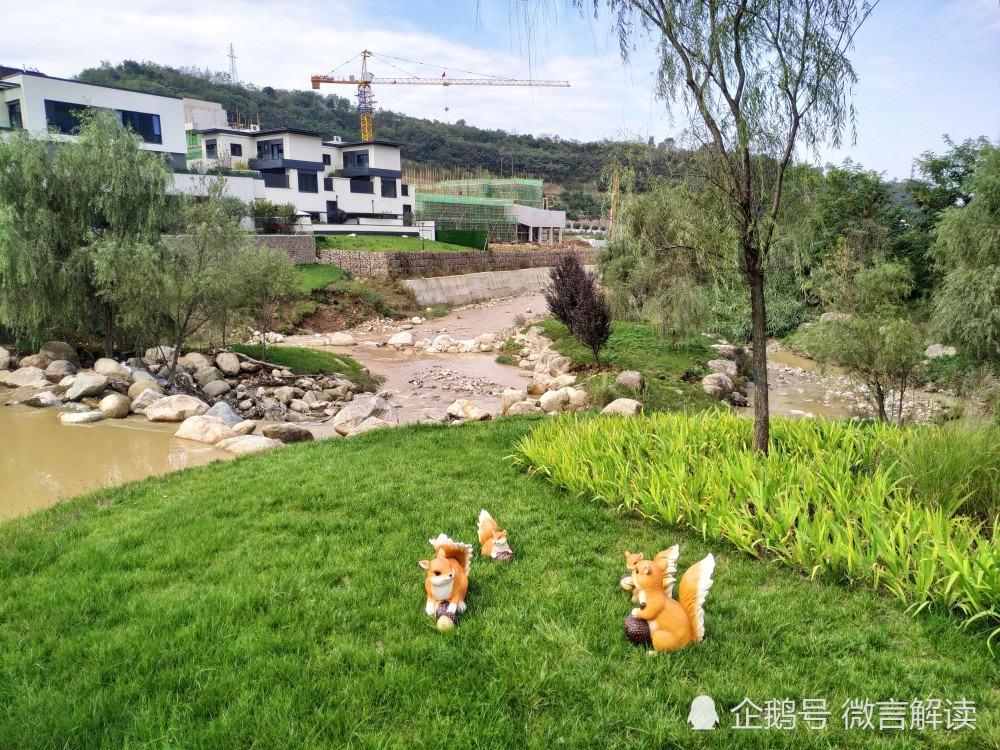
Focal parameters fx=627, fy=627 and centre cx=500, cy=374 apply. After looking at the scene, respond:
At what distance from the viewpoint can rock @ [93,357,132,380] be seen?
53.7 feet

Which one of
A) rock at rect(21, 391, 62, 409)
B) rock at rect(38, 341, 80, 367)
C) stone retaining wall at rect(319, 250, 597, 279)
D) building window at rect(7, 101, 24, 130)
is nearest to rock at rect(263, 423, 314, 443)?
rock at rect(21, 391, 62, 409)

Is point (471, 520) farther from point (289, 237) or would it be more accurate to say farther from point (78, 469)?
point (289, 237)

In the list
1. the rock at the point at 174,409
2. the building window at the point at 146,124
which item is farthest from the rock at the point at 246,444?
the building window at the point at 146,124

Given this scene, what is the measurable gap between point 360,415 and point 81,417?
19.8 feet

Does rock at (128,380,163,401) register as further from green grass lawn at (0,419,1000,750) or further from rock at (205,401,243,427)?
green grass lawn at (0,419,1000,750)

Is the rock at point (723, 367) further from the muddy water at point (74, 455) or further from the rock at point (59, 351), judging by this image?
the rock at point (59, 351)

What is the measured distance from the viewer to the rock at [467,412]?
14.2 meters

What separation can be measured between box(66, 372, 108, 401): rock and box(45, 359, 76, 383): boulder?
4.65 ft

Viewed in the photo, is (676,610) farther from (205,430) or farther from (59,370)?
(59,370)

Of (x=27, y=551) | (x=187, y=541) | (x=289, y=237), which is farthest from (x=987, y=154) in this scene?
(x=289, y=237)

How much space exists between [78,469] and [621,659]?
35.9 ft

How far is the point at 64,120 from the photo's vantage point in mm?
30703

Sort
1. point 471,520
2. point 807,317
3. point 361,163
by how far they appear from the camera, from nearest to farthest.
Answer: point 471,520 → point 807,317 → point 361,163

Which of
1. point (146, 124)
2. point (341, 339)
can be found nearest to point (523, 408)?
point (341, 339)
